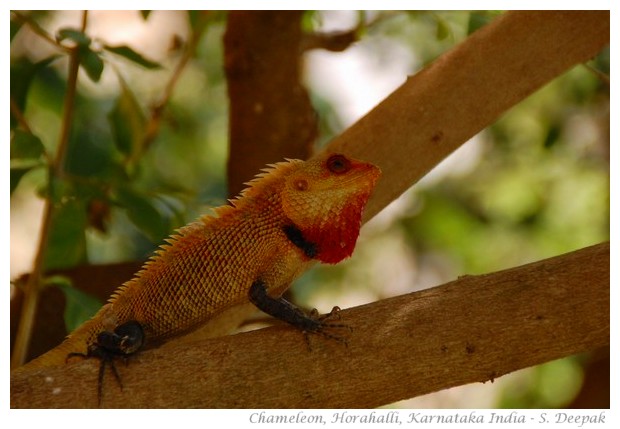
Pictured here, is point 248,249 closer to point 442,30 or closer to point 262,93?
point 262,93

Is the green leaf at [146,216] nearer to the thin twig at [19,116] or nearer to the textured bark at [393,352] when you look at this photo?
the thin twig at [19,116]

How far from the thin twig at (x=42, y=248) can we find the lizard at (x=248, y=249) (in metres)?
0.28

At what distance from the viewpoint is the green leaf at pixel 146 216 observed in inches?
76.5

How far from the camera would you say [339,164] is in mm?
1668

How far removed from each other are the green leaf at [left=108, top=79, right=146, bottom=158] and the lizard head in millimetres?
827

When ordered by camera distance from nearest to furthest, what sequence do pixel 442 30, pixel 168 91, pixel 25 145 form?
pixel 25 145 → pixel 442 30 → pixel 168 91

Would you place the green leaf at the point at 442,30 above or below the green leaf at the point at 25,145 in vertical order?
above

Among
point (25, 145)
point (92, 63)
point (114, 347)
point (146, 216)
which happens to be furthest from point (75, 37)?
point (114, 347)

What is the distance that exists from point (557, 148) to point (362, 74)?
1073 millimetres

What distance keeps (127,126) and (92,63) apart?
0.60 meters

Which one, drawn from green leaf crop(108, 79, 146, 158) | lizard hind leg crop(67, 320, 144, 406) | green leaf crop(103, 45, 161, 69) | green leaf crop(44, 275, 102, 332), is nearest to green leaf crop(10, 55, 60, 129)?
green leaf crop(103, 45, 161, 69)

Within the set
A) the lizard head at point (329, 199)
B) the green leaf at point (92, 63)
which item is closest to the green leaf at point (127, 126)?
the green leaf at point (92, 63)
